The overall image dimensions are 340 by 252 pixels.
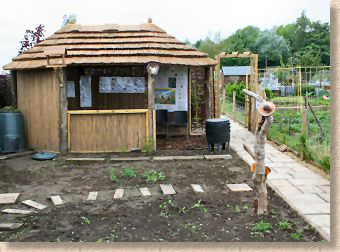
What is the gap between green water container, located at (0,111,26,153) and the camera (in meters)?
9.35

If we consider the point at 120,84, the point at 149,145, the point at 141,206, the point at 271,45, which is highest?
the point at 271,45

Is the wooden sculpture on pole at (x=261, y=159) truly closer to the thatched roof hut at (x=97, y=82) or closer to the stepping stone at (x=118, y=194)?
the stepping stone at (x=118, y=194)

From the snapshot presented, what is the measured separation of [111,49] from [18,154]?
12.2 ft

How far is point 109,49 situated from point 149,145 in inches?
117

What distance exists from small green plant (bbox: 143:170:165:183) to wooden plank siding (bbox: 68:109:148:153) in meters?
2.26

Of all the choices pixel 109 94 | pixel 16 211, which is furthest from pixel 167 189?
pixel 109 94

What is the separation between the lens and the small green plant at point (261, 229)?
14.1 feet

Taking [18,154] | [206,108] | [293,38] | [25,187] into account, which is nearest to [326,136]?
[206,108]

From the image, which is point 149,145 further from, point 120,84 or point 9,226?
point 9,226

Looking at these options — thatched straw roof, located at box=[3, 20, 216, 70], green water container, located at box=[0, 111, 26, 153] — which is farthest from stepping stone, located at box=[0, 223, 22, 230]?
thatched straw roof, located at box=[3, 20, 216, 70]

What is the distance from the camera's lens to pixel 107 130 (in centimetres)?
947

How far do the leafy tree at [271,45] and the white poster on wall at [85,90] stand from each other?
31.5 meters

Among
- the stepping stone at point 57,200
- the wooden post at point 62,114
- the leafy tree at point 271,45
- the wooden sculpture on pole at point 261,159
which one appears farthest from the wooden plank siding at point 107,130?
the leafy tree at point 271,45

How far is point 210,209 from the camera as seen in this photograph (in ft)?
17.5
